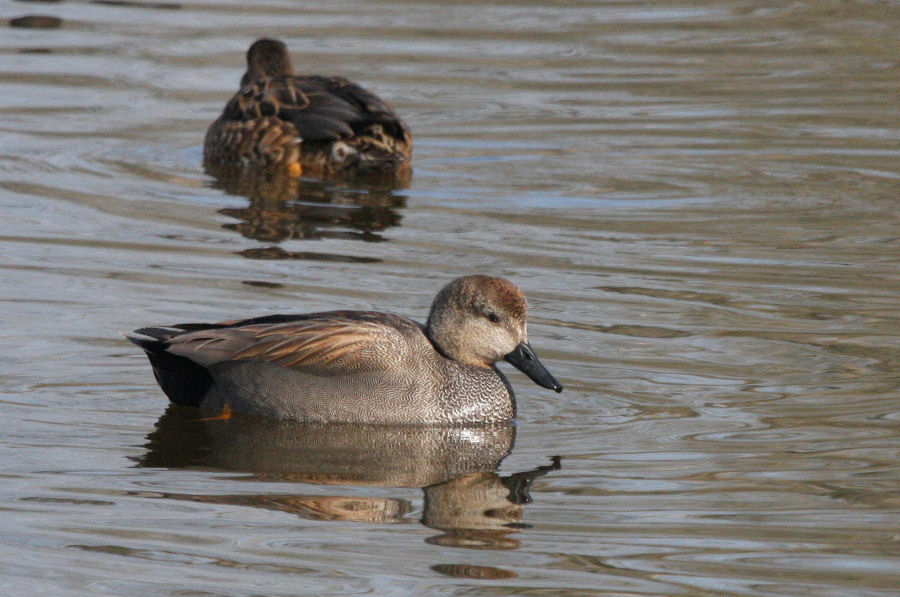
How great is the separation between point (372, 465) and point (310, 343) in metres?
0.80

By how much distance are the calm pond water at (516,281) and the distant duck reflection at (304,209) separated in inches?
2.0

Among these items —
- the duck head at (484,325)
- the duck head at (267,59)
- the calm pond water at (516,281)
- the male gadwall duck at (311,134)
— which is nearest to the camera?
the calm pond water at (516,281)

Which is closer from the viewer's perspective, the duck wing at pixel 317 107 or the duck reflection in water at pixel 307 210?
the duck reflection in water at pixel 307 210

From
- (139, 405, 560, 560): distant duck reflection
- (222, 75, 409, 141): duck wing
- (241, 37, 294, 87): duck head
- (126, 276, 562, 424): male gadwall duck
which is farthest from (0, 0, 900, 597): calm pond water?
(241, 37, 294, 87): duck head

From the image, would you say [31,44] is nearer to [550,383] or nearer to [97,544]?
[550,383]

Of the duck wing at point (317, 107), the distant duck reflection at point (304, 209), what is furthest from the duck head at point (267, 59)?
the distant duck reflection at point (304, 209)

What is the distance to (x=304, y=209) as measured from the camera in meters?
11.5

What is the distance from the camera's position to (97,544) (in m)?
5.82

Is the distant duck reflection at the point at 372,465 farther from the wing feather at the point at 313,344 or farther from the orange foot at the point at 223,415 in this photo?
the wing feather at the point at 313,344

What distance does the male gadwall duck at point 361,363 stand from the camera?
750 centimetres

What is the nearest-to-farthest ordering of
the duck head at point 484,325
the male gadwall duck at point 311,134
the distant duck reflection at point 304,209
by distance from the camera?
the duck head at point 484,325 → the distant duck reflection at point 304,209 → the male gadwall duck at point 311,134

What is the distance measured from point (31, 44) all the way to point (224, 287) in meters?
8.53

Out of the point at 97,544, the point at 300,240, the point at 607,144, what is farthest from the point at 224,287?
the point at 607,144

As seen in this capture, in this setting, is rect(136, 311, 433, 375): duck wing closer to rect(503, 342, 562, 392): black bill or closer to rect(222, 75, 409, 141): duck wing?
rect(503, 342, 562, 392): black bill
